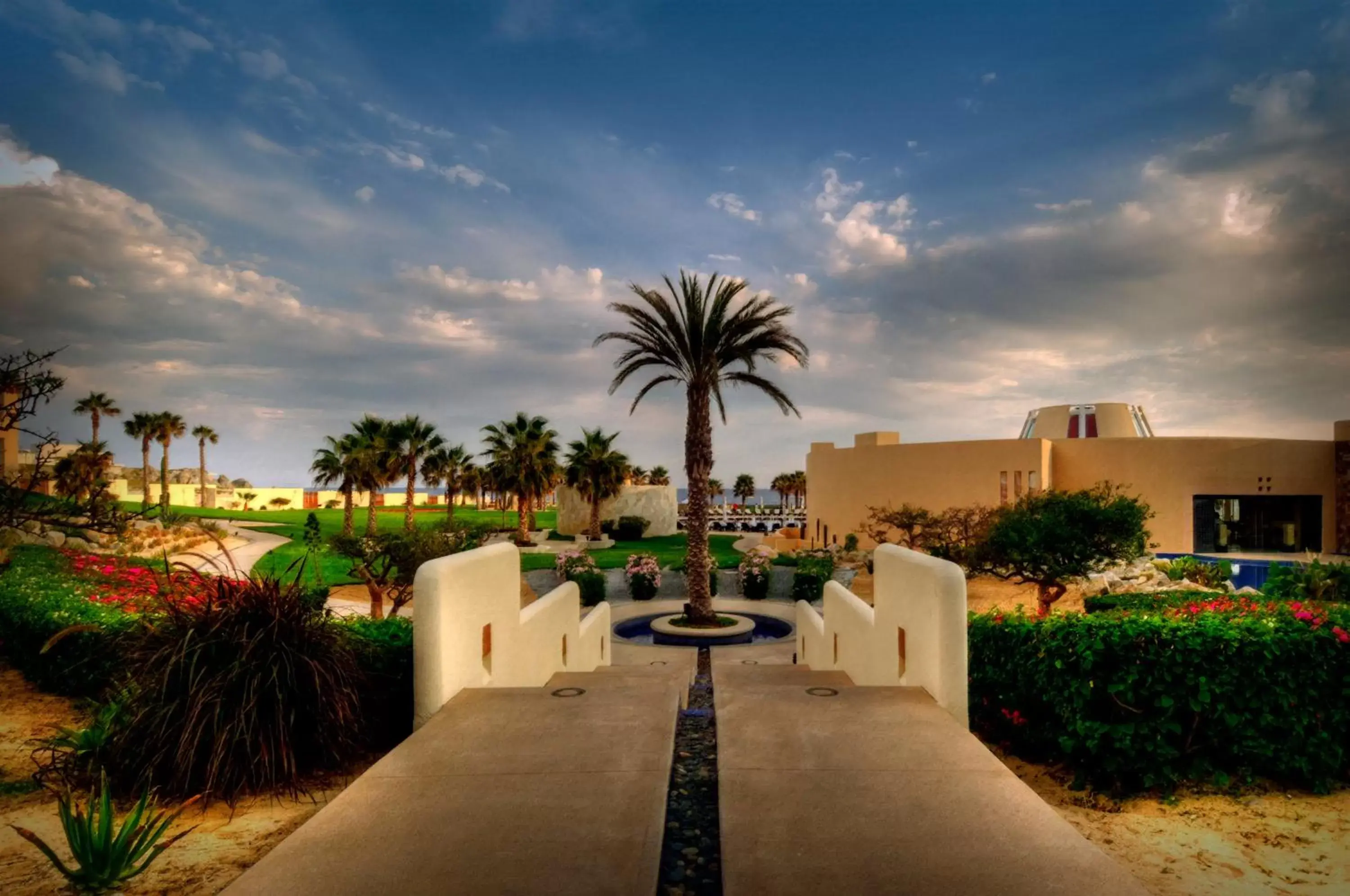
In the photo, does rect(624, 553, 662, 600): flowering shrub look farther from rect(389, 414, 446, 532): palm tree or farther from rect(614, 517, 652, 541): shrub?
rect(614, 517, 652, 541): shrub

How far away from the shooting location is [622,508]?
52312 mm

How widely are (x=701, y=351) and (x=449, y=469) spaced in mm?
43022

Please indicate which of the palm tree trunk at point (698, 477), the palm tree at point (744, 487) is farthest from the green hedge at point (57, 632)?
the palm tree at point (744, 487)

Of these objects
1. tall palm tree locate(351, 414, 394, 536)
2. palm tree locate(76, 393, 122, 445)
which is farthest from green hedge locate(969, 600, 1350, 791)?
palm tree locate(76, 393, 122, 445)

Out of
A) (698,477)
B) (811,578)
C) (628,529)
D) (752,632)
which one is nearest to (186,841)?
(698,477)

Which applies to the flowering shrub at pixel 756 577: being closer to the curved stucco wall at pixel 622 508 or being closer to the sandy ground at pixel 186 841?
the sandy ground at pixel 186 841

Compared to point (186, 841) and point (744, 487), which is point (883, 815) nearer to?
point (186, 841)

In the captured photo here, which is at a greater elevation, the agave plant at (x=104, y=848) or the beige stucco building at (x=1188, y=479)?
the beige stucco building at (x=1188, y=479)

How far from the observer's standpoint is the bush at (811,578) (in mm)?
21062

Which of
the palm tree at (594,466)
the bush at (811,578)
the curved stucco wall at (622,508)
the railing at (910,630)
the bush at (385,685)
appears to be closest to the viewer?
the railing at (910,630)

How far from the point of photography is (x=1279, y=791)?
5.20 meters

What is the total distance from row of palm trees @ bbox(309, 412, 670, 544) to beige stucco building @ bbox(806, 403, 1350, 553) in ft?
72.9

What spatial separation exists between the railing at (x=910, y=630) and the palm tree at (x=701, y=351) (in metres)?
8.65

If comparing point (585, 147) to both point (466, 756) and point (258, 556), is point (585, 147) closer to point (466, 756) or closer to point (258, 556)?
point (466, 756)
